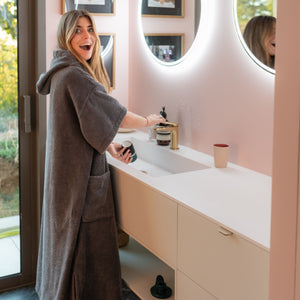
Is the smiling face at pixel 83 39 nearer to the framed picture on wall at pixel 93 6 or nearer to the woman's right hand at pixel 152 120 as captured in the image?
the woman's right hand at pixel 152 120

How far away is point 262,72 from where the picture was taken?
76.1 inches

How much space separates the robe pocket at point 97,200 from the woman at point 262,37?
857 mm

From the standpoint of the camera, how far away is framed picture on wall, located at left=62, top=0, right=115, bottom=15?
109 inches

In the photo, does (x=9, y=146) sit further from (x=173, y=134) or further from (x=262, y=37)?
(x=262, y=37)

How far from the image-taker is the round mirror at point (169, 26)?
7.63ft

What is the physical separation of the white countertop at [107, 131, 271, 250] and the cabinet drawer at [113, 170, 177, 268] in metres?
0.04

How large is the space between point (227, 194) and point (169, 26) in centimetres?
119

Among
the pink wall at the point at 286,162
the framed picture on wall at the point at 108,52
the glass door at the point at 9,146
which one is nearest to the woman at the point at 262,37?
the pink wall at the point at 286,162

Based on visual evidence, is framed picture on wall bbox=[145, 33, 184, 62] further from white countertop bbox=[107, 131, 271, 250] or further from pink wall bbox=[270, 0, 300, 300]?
pink wall bbox=[270, 0, 300, 300]

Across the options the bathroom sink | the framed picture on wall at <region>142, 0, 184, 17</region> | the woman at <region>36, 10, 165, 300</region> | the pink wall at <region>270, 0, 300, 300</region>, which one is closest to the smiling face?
the woman at <region>36, 10, 165, 300</region>

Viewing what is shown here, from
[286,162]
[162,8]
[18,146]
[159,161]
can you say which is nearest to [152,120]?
[159,161]

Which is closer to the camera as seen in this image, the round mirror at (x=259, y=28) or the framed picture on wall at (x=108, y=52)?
the round mirror at (x=259, y=28)

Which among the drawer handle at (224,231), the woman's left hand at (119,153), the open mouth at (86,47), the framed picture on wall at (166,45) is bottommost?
the drawer handle at (224,231)

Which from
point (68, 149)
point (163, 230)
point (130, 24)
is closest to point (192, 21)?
point (130, 24)
